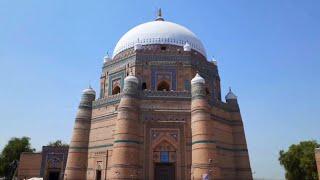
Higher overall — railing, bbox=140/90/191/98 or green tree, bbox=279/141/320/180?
railing, bbox=140/90/191/98

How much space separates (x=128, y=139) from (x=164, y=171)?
2.92 metres

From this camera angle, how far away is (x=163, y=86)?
2320 cm

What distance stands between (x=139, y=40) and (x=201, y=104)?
774 centimetres

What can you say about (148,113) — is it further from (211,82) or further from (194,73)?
(211,82)

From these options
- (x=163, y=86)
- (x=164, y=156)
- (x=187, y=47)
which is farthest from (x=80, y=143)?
(x=187, y=47)

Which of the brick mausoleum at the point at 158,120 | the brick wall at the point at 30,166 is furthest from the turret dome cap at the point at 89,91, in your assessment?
the brick wall at the point at 30,166

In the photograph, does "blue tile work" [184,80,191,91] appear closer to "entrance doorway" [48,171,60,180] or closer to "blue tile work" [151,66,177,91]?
"blue tile work" [151,66,177,91]

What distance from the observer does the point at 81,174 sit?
2097cm

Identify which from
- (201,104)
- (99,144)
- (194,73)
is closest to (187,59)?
(194,73)

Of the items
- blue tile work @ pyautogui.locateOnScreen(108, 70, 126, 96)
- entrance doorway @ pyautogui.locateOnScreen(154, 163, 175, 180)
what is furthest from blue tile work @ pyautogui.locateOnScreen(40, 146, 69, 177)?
entrance doorway @ pyautogui.locateOnScreen(154, 163, 175, 180)

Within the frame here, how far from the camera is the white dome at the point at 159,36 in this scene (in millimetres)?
24516

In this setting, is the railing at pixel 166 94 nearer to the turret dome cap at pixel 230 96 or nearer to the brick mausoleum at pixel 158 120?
the brick mausoleum at pixel 158 120

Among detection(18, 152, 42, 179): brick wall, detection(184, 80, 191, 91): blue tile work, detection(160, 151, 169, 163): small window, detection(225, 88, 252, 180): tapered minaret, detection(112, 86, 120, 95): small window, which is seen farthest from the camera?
detection(18, 152, 42, 179): brick wall

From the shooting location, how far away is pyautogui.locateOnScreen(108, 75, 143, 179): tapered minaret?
1841 centimetres
